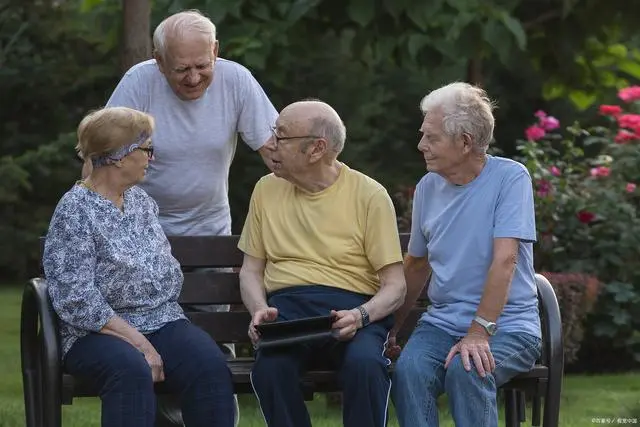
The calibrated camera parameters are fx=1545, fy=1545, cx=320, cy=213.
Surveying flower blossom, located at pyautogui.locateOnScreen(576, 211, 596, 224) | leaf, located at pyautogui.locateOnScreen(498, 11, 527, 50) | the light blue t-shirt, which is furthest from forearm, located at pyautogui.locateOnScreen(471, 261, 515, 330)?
flower blossom, located at pyautogui.locateOnScreen(576, 211, 596, 224)

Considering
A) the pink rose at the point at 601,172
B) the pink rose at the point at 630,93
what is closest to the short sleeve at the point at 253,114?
the pink rose at the point at 601,172

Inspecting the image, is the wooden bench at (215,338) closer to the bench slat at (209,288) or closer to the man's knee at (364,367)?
the bench slat at (209,288)

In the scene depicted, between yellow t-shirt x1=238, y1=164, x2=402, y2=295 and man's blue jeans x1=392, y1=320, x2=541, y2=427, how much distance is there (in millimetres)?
324

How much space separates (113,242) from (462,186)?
1.17m

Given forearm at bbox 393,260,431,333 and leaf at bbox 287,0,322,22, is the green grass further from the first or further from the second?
leaf at bbox 287,0,322,22

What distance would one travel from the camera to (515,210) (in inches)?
199

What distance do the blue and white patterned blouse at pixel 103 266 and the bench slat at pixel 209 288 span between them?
0.39 meters

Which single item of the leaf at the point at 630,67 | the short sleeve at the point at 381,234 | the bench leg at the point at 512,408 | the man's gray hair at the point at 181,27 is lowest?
the bench leg at the point at 512,408

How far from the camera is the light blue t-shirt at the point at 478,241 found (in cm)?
509

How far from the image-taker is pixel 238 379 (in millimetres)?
5191

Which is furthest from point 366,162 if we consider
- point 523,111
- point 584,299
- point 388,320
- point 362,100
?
point 388,320

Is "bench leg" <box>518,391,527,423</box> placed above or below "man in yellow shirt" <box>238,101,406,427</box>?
below

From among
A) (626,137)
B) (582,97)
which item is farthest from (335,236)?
(582,97)

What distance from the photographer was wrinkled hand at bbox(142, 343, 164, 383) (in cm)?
507
